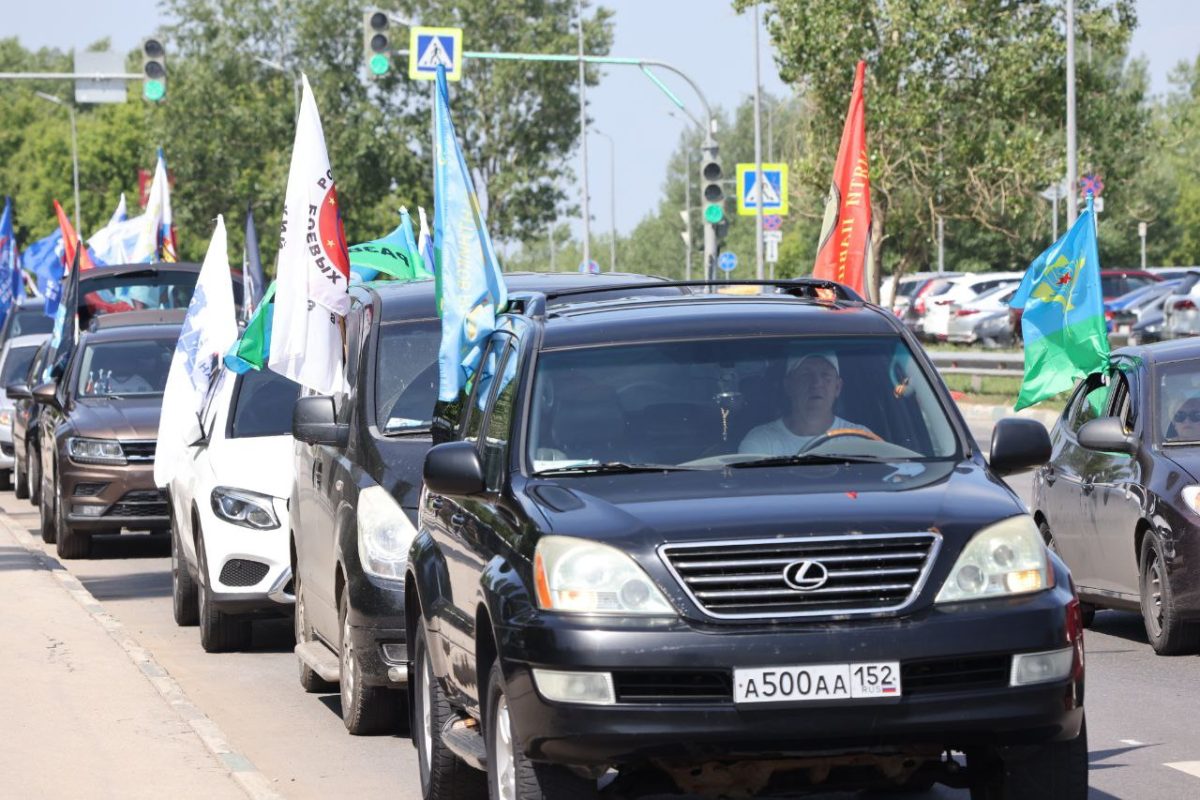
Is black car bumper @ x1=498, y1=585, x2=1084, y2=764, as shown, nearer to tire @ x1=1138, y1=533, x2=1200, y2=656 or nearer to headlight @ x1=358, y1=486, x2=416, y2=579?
headlight @ x1=358, y1=486, x2=416, y2=579

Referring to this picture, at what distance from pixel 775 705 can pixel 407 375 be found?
4677 mm

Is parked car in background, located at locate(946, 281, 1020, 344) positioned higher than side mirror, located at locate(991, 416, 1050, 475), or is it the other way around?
side mirror, located at locate(991, 416, 1050, 475)

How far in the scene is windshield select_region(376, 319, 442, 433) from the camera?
1017 cm

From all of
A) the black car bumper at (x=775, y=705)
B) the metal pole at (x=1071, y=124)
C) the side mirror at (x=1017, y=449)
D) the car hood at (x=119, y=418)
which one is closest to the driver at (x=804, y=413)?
the side mirror at (x=1017, y=449)

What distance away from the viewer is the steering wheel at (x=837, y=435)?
7184 mm

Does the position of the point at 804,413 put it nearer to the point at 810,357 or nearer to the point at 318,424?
the point at 810,357

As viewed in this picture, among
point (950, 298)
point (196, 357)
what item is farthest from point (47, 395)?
point (950, 298)

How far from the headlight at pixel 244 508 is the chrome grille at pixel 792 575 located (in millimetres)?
6766

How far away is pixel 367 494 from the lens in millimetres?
9484

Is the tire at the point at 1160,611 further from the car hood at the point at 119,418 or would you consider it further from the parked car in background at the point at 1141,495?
the car hood at the point at 119,418

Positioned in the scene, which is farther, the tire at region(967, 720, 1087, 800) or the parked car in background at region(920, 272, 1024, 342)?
the parked car in background at region(920, 272, 1024, 342)

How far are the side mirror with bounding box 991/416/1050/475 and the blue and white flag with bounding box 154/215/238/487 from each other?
27.6 feet

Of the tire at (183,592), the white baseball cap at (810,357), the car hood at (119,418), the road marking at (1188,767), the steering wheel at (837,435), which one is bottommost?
the tire at (183,592)

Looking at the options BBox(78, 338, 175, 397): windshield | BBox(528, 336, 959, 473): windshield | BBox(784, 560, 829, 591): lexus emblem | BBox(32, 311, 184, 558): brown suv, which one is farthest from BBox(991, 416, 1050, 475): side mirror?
BBox(78, 338, 175, 397): windshield
